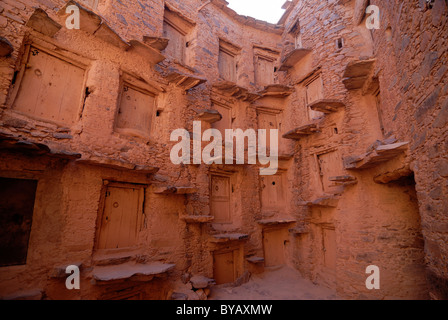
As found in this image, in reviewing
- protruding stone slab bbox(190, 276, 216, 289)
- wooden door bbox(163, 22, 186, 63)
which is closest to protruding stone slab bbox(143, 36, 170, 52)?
wooden door bbox(163, 22, 186, 63)

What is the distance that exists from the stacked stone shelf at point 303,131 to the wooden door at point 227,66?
3.86 meters

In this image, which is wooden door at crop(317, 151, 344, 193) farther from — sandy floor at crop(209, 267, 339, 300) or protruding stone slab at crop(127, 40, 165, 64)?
protruding stone slab at crop(127, 40, 165, 64)

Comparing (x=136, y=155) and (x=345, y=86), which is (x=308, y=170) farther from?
(x=136, y=155)

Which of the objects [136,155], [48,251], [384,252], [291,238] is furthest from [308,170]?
[48,251]

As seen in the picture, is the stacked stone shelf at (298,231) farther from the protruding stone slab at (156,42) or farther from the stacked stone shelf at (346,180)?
the protruding stone slab at (156,42)

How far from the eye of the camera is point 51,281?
15.1 ft

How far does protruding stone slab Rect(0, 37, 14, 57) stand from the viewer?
4225mm

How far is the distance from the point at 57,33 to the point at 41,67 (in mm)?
952

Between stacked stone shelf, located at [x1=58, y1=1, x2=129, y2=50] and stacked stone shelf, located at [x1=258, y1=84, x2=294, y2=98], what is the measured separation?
604 centimetres

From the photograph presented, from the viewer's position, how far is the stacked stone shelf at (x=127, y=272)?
15.9 feet

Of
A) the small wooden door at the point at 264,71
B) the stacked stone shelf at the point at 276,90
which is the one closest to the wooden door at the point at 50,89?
the stacked stone shelf at the point at 276,90

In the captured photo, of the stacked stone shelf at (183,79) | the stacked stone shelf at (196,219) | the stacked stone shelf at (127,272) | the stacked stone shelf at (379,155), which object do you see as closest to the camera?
the stacked stone shelf at (379,155)

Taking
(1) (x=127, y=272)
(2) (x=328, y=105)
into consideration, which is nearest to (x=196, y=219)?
(1) (x=127, y=272)

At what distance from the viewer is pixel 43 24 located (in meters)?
4.92
